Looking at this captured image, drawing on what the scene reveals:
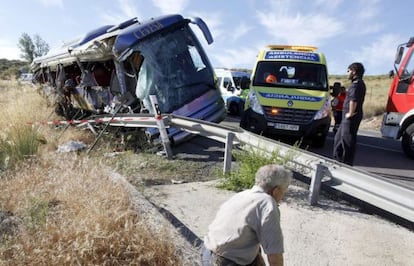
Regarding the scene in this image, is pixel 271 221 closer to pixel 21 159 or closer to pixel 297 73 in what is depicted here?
pixel 21 159

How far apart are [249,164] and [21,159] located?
352 centimetres

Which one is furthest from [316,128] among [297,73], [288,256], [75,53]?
[75,53]

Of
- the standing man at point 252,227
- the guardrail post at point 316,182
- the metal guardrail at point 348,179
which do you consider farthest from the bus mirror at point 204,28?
the standing man at point 252,227

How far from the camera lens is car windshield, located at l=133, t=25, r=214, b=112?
314 inches

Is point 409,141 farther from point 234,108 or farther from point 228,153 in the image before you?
point 234,108

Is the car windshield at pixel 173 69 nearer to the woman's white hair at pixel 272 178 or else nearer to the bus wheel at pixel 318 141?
the bus wheel at pixel 318 141

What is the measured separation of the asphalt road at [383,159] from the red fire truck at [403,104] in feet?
1.62

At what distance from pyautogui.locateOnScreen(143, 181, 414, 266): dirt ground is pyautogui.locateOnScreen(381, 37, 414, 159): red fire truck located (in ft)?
15.2

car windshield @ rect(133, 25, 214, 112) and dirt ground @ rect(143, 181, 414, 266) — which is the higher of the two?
car windshield @ rect(133, 25, 214, 112)

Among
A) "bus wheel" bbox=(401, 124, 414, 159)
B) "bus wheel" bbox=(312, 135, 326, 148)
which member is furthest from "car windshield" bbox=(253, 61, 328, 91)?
"bus wheel" bbox=(401, 124, 414, 159)

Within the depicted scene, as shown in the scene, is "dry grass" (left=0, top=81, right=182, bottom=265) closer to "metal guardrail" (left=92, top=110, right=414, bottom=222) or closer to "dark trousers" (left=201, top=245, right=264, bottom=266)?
"dark trousers" (left=201, top=245, right=264, bottom=266)

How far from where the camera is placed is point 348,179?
408 cm

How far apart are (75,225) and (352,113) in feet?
15.6

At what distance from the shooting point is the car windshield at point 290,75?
8914mm
